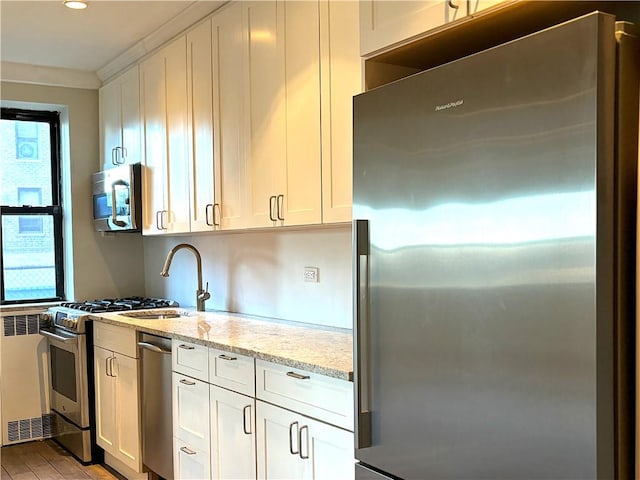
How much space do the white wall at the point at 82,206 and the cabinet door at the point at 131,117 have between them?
0.51m

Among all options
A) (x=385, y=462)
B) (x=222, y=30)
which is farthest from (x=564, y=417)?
(x=222, y=30)

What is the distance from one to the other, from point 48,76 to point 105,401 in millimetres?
2315

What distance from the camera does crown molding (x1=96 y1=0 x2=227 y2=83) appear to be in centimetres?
330

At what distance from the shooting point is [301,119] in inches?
104

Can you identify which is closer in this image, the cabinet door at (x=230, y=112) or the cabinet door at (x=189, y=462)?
the cabinet door at (x=189, y=462)

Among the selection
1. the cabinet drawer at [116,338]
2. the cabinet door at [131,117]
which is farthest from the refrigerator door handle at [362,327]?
the cabinet door at [131,117]

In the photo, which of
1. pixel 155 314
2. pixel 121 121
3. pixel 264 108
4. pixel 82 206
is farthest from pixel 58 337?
pixel 264 108

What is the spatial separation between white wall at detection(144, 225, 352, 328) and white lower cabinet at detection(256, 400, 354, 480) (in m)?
0.74

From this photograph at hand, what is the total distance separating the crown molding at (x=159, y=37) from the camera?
3.30m

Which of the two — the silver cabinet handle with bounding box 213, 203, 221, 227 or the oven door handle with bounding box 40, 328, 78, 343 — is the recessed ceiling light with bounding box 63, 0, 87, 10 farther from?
the oven door handle with bounding box 40, 328, 78, 343

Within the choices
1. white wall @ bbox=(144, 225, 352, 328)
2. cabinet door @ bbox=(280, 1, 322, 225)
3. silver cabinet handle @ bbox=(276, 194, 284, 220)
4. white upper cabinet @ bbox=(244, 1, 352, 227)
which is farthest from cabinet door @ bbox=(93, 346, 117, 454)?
cabinet door @ bbox=(280, 1, 322, 225)

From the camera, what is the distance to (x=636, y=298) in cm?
126

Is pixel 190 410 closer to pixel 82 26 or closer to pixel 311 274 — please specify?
pixel 311 274

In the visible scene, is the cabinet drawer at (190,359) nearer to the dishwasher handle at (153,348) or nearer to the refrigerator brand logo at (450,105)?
the dishwasher handle at (153,348)
